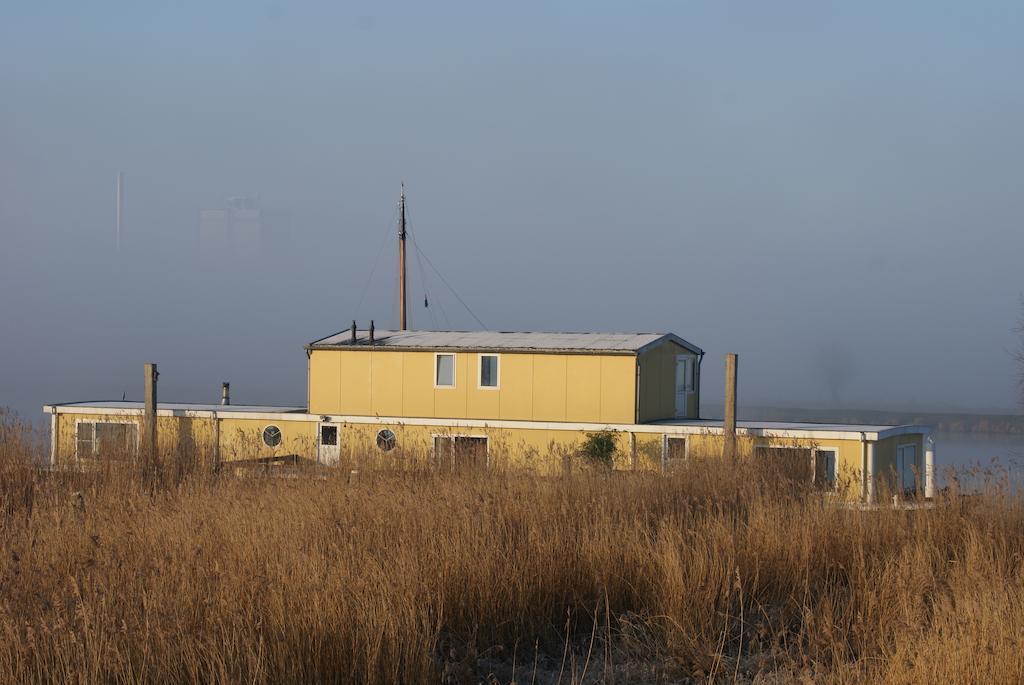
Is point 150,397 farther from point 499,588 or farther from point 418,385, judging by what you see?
point 499,588

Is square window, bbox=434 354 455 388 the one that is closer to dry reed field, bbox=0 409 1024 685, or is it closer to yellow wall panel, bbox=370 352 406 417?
yellow wall panel, bbox=370 352 406 417

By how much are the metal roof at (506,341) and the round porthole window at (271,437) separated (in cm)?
223

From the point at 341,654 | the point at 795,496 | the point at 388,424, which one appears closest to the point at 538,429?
the point at 388,424

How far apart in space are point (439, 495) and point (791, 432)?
14676 mm

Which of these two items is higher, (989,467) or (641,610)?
(989,467)

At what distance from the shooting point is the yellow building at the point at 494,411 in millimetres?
24594

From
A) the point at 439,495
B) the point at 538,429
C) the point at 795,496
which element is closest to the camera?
the point at 439,495

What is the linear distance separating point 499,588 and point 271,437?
19722mm

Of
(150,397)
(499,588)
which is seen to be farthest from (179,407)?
(499,588)

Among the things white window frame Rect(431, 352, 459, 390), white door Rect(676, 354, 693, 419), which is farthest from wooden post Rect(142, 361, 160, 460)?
white door Rect(676, 354, 693, 419)

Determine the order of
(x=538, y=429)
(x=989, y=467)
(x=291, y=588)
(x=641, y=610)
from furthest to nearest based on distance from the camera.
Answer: (x=538, y=429) → (x=989, y=467) → (x=641, y=610) → (x=291, y=588)

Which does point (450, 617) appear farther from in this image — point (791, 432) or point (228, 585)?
point (791, 432)

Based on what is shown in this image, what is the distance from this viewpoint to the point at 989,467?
38.3 ft

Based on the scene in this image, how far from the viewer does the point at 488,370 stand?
26.5 metres
